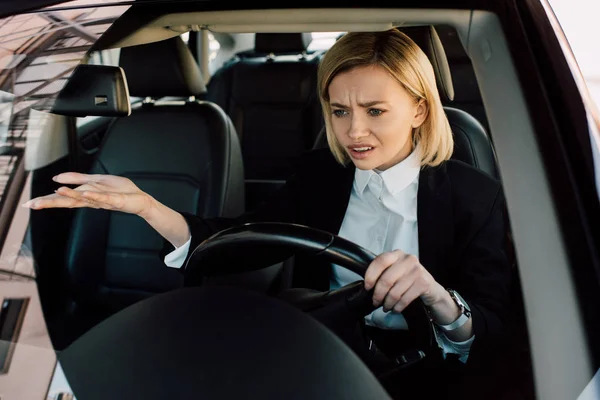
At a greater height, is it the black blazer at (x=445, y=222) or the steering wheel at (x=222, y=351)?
the black blazer at (x=445, y=222)

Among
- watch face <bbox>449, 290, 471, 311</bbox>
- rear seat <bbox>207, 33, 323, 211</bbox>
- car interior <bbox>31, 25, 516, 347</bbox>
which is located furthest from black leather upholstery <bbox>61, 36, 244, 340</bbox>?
rear seat <bbox>207, 33, 323, 211</bbox>

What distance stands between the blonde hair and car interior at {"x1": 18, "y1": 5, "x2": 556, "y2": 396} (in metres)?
0.02

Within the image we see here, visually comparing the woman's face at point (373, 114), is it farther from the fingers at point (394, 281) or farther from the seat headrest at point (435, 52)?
the fingers at point (394, 281)

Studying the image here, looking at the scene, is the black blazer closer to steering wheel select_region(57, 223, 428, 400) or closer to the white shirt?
the white shirt

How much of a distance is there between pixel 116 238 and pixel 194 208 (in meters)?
0.20

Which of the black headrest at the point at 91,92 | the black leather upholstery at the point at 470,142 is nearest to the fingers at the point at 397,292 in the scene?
the black leather upholstery at the point at 470,142

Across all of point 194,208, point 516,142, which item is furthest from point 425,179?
point 194,208

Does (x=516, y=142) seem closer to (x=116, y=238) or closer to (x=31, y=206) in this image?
(x=31, y=206)

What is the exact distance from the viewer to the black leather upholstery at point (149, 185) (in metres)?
1.22

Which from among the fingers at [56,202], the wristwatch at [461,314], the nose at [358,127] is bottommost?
the wristwatch at [461,314]

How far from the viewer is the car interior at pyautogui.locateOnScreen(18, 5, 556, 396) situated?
95 centimetres

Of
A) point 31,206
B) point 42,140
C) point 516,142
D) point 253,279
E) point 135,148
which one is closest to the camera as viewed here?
point 516,142

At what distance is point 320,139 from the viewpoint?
4.55ft

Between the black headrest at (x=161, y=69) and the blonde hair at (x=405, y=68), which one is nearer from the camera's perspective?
the blonde hair at (x=405, y=68)
